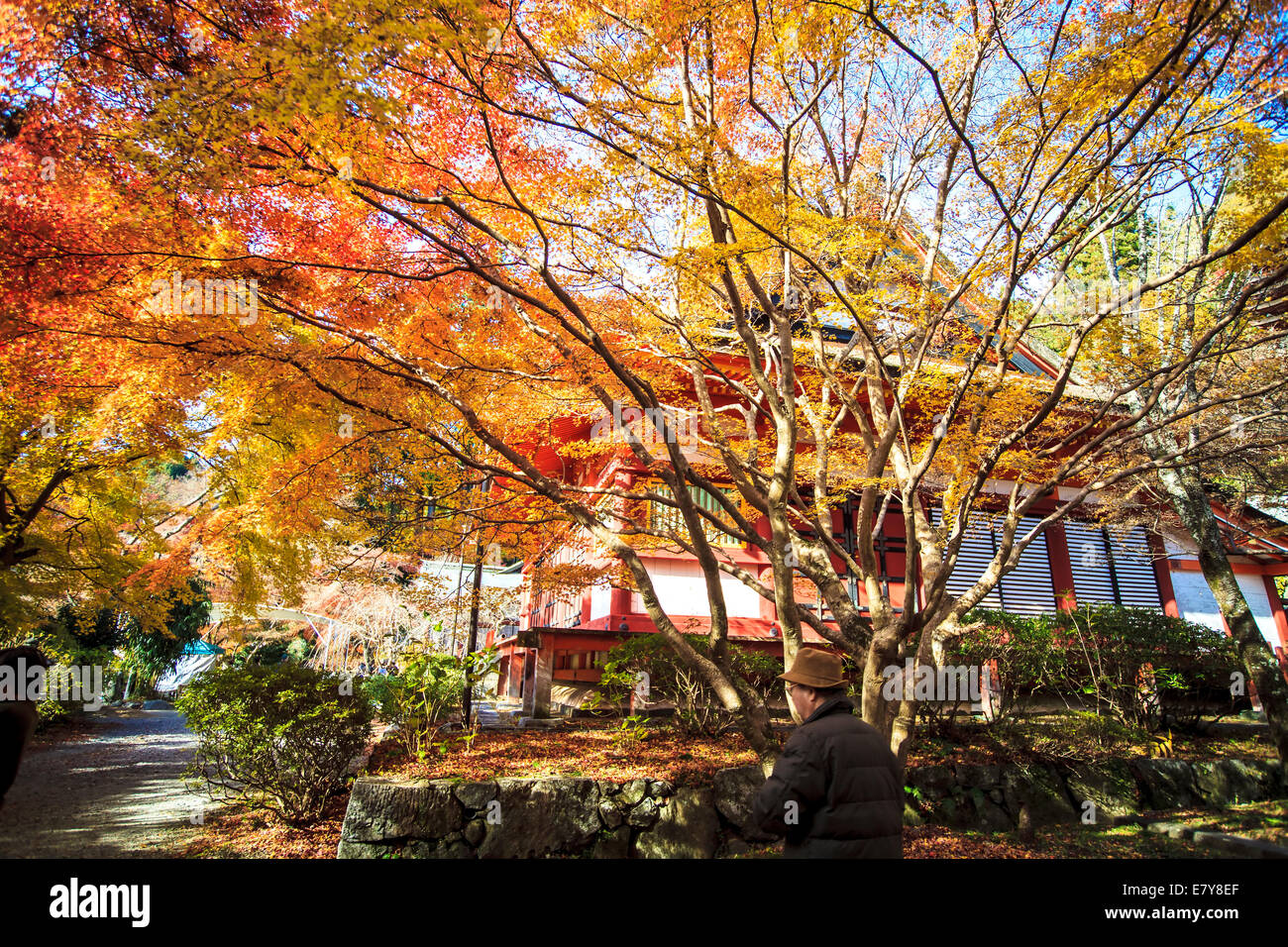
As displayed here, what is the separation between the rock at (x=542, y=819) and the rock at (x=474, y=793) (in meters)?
0.12

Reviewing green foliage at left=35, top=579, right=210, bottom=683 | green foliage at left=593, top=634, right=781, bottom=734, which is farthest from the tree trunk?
green foliage at left=35, top=579, right=210, bottom=683

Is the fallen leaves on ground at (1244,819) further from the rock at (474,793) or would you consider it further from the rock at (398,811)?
the rock at (398,811)

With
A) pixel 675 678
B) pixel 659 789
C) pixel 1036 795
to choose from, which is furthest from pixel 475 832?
pixel 1036 795

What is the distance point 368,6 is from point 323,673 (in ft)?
22.9

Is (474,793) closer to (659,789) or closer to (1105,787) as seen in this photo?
(659,789)

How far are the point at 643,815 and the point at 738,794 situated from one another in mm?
1128

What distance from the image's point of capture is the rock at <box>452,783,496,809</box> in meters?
6.77

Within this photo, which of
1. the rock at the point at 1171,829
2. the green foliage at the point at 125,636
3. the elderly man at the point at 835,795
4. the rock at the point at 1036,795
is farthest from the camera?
the green foliage at the point at 125,636

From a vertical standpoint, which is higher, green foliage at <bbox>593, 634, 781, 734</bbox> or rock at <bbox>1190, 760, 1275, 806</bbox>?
green foliage at <bbox>593, 634, 781, 734</bbox>

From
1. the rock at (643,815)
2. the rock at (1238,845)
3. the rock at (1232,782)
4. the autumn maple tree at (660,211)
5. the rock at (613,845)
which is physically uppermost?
the autumn maple tree at (660,211)

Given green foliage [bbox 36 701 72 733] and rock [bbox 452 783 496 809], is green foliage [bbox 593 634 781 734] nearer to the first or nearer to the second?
rock [bbox 452 783 496 809]

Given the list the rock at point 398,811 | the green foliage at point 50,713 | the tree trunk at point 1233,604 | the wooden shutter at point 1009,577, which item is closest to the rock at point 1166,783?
the tree trunk at point 1233,604

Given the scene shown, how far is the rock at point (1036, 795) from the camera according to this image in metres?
8.89

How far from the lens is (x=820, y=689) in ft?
10.7
